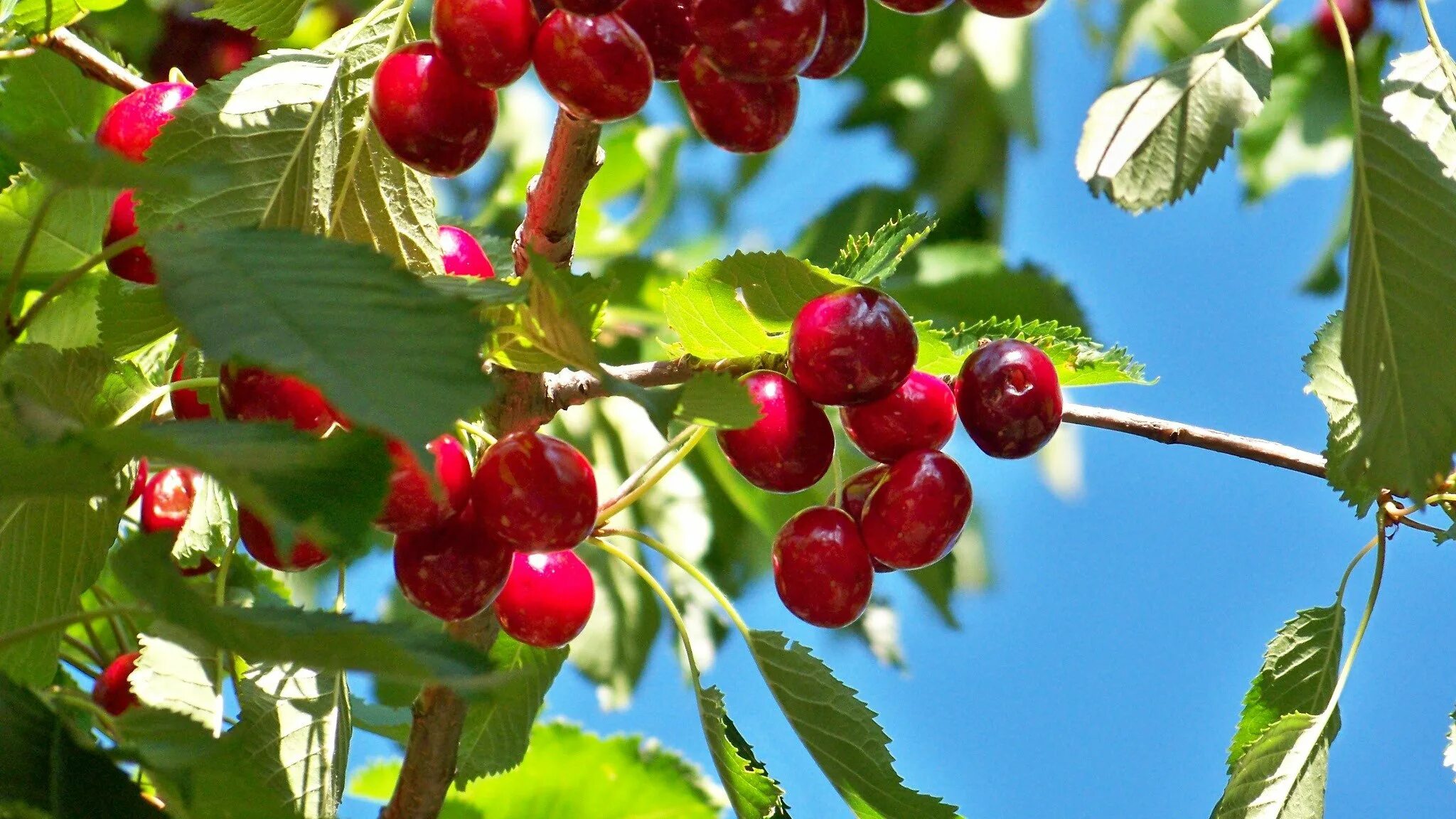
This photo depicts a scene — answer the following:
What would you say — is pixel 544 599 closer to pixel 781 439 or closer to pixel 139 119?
pixel 781 439

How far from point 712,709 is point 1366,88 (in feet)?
5.15

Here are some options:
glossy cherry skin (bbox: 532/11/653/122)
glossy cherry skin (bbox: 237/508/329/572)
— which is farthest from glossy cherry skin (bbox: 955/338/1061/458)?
glossy cherry skin (bbox: 237/508/329/572)

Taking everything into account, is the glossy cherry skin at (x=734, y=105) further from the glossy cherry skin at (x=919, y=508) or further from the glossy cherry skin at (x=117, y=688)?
the glossy cherry skin at (x=117, y=688)

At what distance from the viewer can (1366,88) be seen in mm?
1969

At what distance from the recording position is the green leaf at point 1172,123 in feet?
2.72

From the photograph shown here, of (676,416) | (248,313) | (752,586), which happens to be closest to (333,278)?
(248,313)

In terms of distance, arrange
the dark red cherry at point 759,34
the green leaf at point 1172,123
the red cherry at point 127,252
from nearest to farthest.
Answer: the dark red cherry at point 759,34 < the red cherry at point 127,252 < the green leaf at point 1172,123

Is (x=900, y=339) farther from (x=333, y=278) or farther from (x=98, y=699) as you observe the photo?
(x=98, y=699)

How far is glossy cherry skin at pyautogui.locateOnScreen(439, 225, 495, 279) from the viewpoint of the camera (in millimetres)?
816

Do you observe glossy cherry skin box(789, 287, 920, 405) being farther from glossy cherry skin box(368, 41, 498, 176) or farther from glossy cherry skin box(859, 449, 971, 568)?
glossy cherry skin box(368, 41, 498, 176)

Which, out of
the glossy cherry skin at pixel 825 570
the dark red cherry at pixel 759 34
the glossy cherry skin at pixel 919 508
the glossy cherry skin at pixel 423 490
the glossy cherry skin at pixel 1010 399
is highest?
the dark red cherry at pixel 759 34

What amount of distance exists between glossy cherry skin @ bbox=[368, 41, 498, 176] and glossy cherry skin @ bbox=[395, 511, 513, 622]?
0.18 m

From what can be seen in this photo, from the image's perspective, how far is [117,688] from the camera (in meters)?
0.88

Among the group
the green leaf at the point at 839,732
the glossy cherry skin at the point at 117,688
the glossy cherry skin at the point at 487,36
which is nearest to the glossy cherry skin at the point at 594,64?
the glossy cherry skin at the point at 487,36
